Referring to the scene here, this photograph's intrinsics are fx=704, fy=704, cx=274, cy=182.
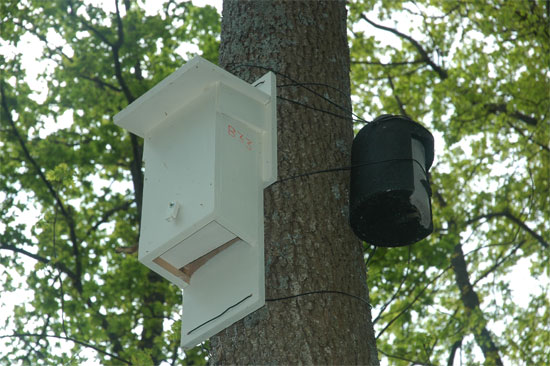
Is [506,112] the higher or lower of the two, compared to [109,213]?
higher

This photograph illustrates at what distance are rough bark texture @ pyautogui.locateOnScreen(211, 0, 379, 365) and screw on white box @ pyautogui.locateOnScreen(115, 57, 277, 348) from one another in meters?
0.07

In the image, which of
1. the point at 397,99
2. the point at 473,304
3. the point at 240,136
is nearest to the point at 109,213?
the point at 397,99

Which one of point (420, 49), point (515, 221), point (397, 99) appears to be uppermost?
point (420, 49)

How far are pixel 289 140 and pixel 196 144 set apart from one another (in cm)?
36

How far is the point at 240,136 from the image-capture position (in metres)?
2.52

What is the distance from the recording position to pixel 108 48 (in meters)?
8.53

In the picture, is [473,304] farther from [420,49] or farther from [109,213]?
[109,213]

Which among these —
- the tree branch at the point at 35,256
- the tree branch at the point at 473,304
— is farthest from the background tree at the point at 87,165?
the tree branch at the point at 473,304

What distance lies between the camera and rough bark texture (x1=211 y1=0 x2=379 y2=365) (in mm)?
2184

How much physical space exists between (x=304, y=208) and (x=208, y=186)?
353mm

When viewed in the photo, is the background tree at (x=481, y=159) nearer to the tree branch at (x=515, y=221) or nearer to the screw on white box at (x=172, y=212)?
the tree branch at (x=515, y=221)

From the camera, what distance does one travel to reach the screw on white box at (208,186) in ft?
7.57

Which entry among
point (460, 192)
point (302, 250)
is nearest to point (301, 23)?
point (302, 250)

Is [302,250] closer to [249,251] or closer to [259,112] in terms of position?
[249,251]
